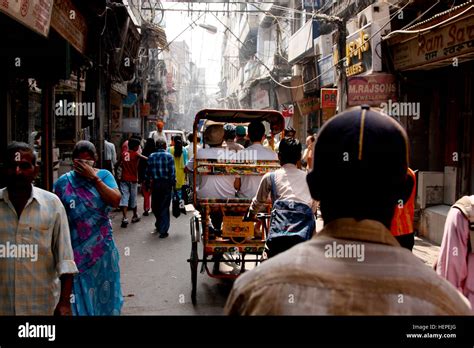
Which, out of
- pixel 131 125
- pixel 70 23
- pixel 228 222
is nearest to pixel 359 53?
pixel 70 23

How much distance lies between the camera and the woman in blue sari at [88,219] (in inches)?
165

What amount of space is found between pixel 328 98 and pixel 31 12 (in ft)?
34.1

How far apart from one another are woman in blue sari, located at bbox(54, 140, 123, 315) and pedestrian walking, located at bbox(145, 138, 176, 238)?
5.55 meters

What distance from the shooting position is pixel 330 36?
61.1 ft

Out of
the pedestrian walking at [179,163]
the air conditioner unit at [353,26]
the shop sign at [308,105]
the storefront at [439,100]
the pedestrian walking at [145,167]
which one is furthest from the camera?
the shop sign at [308,105]

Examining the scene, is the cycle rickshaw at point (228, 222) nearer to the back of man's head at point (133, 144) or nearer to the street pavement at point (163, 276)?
the street pavement at point (163, 276)

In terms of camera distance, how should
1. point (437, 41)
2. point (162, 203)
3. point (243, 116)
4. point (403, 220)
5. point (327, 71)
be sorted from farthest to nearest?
point (327, 71), point (162, 203), point (437, 41), point (243, 116), point (403, 220)

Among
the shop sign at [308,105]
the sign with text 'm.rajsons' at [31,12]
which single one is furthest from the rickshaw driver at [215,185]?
the shop sign at [308,105]

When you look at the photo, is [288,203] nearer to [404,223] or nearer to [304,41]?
[404,223]

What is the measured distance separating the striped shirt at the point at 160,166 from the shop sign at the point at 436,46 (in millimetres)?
5080

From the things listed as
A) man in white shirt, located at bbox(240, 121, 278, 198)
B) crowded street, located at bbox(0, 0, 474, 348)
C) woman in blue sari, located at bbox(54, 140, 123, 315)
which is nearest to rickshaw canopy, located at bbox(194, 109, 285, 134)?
crowded street, located at bbox(0, 0, 474, 348)

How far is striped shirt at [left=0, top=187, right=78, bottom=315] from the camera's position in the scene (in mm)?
3203

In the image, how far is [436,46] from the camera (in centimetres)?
937
